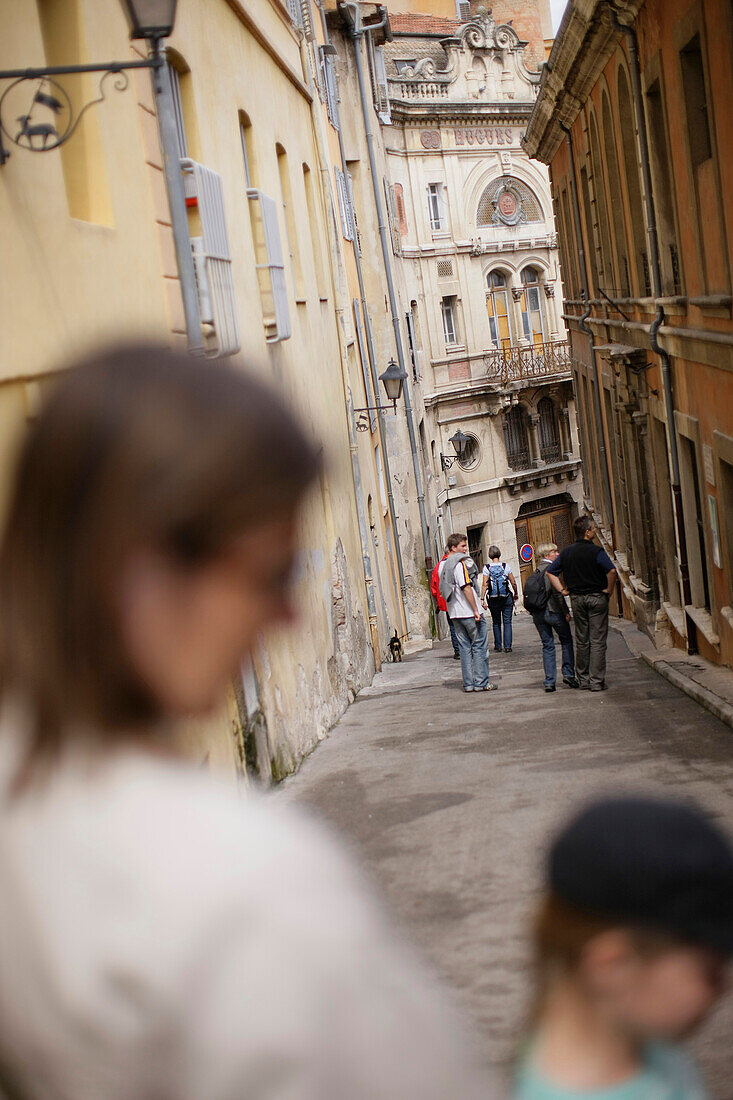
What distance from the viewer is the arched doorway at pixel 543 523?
1747 inches

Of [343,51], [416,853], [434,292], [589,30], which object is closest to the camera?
[416,853]

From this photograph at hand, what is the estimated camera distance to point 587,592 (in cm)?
1364

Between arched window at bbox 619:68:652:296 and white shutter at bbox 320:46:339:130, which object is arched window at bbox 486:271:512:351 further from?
arched window at bbox 619:68:652:296

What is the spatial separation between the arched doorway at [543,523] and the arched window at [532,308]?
5.71 meters

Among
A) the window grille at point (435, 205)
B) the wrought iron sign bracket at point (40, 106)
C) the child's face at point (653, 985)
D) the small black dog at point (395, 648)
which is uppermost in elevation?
the window grille at point (435, 205)

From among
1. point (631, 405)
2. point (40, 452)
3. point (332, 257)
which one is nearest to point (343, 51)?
point (332, 257)

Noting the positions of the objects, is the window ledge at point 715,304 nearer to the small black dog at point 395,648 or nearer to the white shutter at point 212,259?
the white shutter at point 212,259

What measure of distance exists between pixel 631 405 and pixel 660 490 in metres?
1.56

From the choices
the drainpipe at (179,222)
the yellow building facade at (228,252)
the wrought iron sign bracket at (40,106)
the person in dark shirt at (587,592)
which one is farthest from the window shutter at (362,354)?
the wrought iron sign bracket at (40,106)

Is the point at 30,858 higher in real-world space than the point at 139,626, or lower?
lower

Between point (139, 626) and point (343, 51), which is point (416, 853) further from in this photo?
point (343, 51)

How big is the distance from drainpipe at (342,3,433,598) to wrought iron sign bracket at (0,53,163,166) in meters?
19.6

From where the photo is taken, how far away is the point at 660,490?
1712cm

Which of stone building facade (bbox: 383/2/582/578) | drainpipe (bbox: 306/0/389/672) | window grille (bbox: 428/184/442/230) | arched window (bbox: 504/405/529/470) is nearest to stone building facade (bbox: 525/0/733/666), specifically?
drainpipe (bbox: 306/0/389/672)
